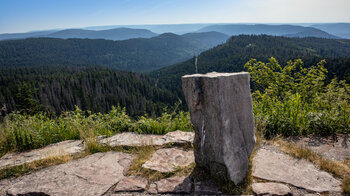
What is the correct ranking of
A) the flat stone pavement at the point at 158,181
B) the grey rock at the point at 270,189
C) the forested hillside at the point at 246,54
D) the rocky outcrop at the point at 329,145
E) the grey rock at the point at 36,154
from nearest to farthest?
the grey rock at the point at 270,189
the flat stone pavement at the point at 158,181
the rocky outcrop at the point at 329,145
the grey rock at the point at 36,154
the forested hillside at the point at 246,54

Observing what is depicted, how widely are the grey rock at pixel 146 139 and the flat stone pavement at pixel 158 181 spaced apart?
0.53 meters

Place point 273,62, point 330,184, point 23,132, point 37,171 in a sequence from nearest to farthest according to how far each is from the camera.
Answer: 1. point 330,184
2. point 37,171
3. point 23,132
4. point 273,62

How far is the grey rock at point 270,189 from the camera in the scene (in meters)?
2.77

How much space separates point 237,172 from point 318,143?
2587mm

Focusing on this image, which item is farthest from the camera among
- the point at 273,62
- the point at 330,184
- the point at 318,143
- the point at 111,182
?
the point at 273,62

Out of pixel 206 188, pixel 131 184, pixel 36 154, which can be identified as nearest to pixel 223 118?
pixel 206 188

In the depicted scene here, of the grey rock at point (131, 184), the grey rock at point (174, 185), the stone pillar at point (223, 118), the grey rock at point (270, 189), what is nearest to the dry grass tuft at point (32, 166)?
the grey rock at point (131, 184)

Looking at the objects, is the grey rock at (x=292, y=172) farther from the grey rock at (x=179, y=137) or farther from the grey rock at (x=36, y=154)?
the grey rock at (x=36, y=154)

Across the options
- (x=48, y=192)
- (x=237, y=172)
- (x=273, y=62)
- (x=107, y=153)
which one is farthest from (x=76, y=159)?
(x=273, y=62)

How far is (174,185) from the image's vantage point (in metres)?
3.07

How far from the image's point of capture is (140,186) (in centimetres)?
310

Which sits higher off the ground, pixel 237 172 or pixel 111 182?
pixel 237 172

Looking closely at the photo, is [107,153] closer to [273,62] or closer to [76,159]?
[76,159]

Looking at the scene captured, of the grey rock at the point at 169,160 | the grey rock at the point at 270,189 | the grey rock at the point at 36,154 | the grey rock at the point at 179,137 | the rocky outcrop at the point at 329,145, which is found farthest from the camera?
the grey rock at the point at 179,137
